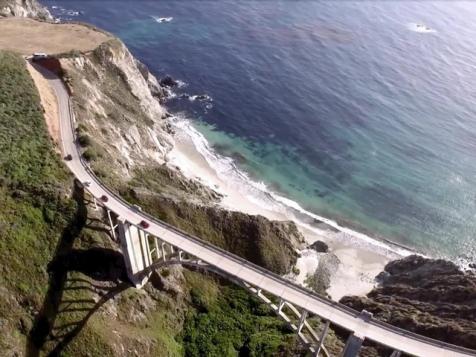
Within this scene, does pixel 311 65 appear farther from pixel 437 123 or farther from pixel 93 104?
pixel 93 104

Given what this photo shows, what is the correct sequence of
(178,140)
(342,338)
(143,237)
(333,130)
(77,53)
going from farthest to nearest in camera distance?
(333,130), (178,140), (77,53), (342,338), (143,237)

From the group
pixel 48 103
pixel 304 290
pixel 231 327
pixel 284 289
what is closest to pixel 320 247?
pixel 231 327

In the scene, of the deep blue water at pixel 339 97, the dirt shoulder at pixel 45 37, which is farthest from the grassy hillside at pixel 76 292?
the deep blue water at pixel 339 97

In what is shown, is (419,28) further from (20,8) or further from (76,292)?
(76,292)

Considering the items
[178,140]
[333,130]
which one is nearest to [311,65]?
[333,130]

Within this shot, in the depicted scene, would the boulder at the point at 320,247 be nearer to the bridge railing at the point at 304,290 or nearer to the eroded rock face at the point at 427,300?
the eroded rock face at the point at 427,300
